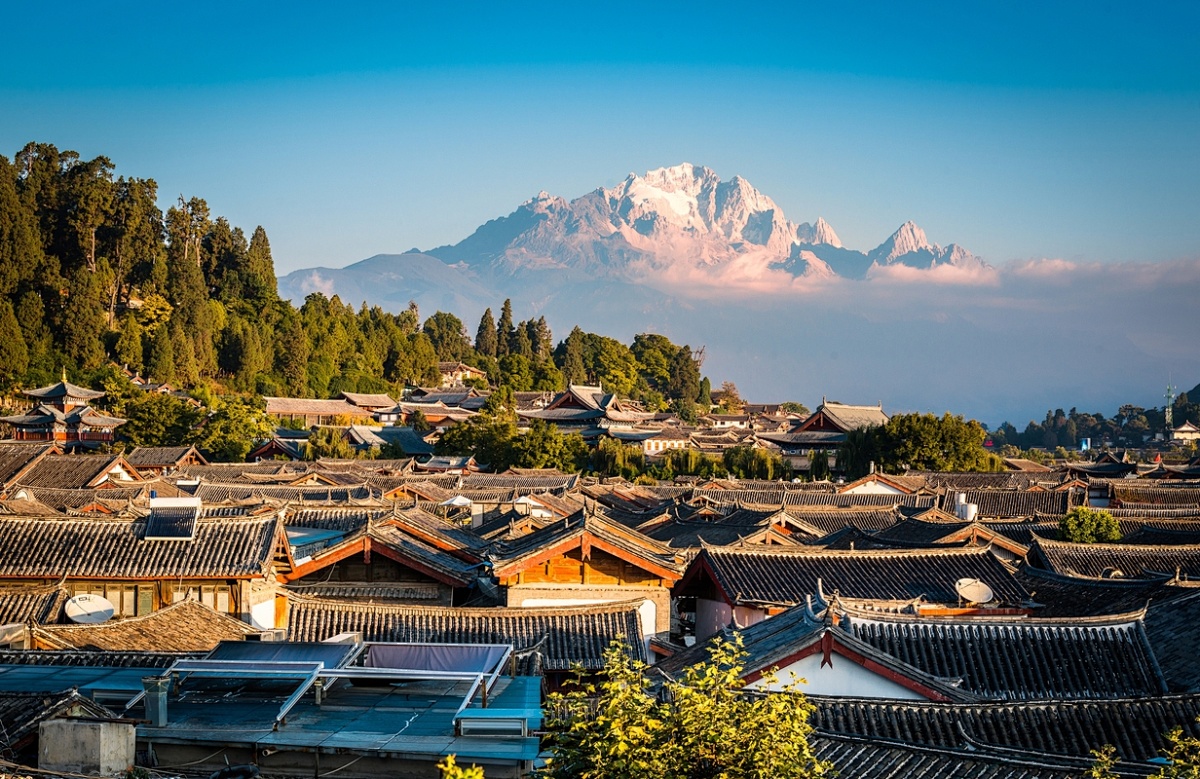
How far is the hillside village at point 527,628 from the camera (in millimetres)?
12094

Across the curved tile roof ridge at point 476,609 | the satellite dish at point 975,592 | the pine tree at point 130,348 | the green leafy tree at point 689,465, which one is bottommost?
the green leafy tree at point 689,465

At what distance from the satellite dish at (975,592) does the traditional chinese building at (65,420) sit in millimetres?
70162

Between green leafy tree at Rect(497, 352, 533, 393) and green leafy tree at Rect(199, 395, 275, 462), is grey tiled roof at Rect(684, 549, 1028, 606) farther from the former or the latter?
green leafy tree at Rect(497, 352, 533, 393)

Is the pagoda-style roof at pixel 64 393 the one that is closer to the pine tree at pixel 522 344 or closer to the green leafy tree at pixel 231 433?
the green leafy tree at pixel 231 433

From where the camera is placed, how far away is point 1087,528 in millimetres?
37000

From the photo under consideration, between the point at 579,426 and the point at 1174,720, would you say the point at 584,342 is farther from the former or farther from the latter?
the point at 1174,720

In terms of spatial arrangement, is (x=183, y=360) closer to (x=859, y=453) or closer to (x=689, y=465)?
(x=689, y=465)

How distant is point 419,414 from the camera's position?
102m

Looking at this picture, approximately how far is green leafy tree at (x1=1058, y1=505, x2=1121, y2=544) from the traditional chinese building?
209 feet

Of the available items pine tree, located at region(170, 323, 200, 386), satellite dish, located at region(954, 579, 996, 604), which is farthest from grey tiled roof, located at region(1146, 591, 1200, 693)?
pine tree, located at region(170, 323, 200, 386)

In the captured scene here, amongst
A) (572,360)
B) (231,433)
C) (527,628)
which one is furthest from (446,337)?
(527,628)

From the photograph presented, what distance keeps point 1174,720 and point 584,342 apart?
132 meters

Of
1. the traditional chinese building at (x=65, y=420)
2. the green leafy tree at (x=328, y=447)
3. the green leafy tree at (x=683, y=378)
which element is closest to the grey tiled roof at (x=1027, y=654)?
the green leafy tree at (x=328, y=447)

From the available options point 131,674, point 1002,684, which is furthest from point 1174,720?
point 131,674
